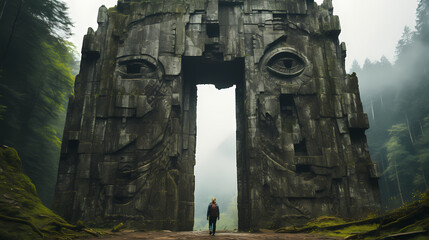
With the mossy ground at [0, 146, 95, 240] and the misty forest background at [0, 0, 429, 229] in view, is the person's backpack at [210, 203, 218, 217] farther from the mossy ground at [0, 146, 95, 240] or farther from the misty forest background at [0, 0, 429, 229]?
the misty forest background at [0, 0, 429, 229]

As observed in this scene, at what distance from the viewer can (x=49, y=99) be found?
1970cm

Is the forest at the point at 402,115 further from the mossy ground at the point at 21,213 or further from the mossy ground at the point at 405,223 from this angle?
the mossy ground at the point at 21,213

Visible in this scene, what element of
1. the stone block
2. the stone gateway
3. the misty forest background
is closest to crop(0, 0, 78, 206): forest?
the misty forest background

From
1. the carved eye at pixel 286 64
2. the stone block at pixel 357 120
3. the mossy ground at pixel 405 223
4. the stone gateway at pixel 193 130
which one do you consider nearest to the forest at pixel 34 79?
the stone gateway at pixel 193 130

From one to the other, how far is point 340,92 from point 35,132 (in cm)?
1853

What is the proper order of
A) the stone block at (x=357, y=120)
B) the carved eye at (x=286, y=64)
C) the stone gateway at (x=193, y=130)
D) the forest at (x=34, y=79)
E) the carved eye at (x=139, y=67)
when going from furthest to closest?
the forest at (x=34, y=79) → the carved eye at (x=139, y=67) → the carved eye at (x=286, y=64) → the stone block at (x=357, y=120) → the stone gateway at (x=193, y=130)

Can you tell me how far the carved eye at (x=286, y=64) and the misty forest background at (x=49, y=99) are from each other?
5.91 meters

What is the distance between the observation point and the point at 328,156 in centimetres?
1052

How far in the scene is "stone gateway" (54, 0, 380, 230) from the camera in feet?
33.4

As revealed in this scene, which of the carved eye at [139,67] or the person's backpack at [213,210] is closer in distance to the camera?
the person's backpack at [213,210]

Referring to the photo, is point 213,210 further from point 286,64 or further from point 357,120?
point 286,64

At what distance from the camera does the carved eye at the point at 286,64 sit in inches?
459

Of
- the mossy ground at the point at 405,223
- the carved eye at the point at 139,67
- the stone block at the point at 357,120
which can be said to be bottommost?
the mossy ground at the point at 405,223

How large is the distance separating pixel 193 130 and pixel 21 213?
8.82m
